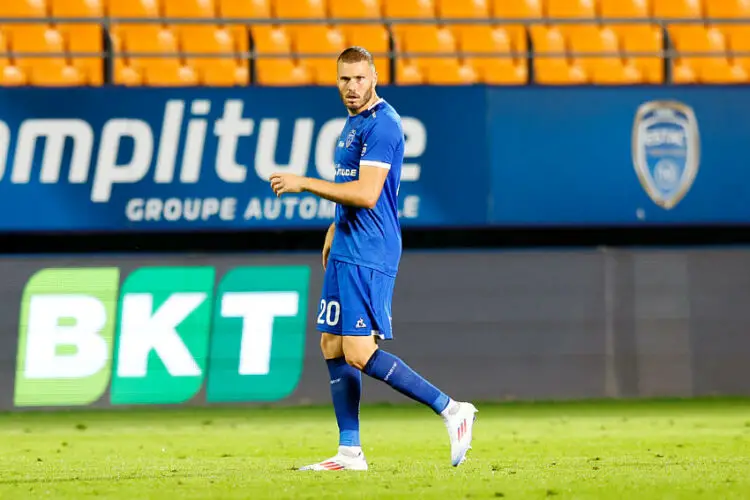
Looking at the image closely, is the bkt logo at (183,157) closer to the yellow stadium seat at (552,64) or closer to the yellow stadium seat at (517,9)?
the yellow stadium seat at (552,64)

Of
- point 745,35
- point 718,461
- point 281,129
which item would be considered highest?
point 745,35

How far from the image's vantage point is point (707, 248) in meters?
13.2

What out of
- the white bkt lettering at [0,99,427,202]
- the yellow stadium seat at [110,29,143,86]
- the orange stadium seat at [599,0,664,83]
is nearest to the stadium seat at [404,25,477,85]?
the white bkt lettering at [0,99,427,202]

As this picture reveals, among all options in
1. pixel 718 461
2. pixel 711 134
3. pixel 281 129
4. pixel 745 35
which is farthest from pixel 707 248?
pixel 718 461

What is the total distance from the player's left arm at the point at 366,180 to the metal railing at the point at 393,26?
250 inches

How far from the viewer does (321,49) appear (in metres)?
13.7

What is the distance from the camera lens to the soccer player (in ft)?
22.2

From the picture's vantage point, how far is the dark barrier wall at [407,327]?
12398 millimetres

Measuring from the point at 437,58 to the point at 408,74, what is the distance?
36cm

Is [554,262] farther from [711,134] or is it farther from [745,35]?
[745,35]

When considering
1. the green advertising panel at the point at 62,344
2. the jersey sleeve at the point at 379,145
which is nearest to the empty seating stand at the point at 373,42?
the green advertising panel at the point at 62,344

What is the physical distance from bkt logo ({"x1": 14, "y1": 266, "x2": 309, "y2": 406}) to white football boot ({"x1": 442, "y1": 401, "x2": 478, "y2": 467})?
5.76 metres

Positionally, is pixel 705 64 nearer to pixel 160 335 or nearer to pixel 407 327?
pixel 407 327

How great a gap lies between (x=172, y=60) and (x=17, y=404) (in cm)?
343
